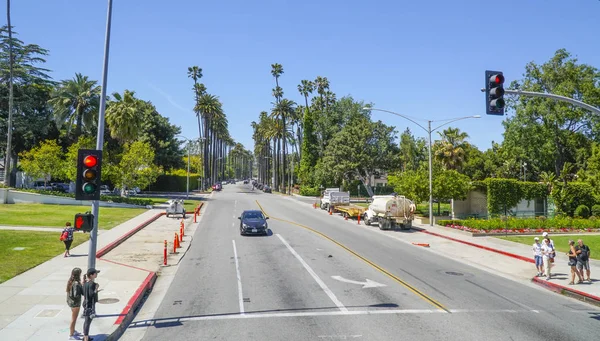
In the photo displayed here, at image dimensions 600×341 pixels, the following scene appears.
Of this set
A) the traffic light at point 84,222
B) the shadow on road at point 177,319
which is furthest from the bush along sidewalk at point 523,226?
the traffic light at point 84,222

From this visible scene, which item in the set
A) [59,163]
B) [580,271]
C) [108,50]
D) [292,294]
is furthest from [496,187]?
[59,163]

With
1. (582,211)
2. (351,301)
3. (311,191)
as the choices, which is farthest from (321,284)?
(311,191)

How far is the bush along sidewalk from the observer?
3119 centimetres

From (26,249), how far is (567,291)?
2366 cm

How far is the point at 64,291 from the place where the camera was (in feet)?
45.4

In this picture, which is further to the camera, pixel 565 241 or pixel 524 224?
pixel 524 224

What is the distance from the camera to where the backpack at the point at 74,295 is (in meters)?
9.67

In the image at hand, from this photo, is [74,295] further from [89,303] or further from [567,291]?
[567,291]

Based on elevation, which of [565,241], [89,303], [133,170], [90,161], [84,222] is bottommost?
[565,241]

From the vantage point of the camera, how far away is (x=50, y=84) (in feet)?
212

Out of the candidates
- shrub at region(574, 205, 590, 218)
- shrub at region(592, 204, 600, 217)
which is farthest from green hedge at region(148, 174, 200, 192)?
shrub at region(592, 204, 600, 217)

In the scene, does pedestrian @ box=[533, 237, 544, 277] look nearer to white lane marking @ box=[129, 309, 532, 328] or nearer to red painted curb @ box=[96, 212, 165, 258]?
white lane marking @ box=[129, 309, 532, 328]

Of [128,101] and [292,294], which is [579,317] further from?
[128,101]

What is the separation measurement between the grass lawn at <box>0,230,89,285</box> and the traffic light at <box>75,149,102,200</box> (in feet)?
22.5
